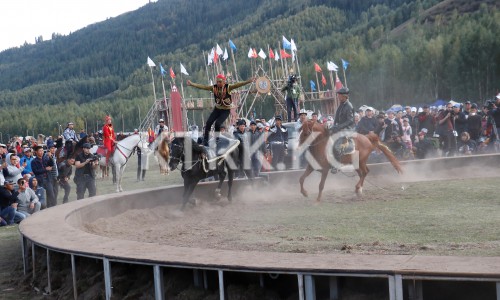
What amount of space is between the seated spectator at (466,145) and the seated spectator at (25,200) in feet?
48.1

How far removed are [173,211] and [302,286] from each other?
10783 mm

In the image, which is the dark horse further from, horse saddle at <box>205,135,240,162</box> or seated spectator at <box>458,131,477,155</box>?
seated spectator at <box>458,131,477,155</box>

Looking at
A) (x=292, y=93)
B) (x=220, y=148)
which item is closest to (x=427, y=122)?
(x=292, y=93)

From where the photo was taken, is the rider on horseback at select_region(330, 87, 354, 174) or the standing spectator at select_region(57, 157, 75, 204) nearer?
the rider on horseback at select_region(330, 87, 354, 174)

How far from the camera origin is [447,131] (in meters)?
26.2

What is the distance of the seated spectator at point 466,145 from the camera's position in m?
26.1

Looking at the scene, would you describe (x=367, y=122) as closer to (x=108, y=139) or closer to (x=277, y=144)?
(x=277, y=144)

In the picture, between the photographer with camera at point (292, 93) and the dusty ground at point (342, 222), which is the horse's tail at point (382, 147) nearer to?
the dusty ground at point (342, 222)

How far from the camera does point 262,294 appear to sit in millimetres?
7305

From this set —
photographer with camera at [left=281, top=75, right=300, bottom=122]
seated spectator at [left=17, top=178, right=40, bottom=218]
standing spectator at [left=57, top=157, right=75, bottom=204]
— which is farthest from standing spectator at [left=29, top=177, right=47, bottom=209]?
photographer with camera at [left=281, top=75, right=300, bottom=122]

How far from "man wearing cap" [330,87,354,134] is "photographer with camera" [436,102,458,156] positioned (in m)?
9.30

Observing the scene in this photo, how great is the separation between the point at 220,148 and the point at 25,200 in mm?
5098

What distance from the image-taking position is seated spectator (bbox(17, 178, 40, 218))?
18.8 meters

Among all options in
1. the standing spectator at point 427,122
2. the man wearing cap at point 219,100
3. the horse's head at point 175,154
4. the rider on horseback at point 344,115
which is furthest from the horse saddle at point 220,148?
the standing spectator at point 427,122
